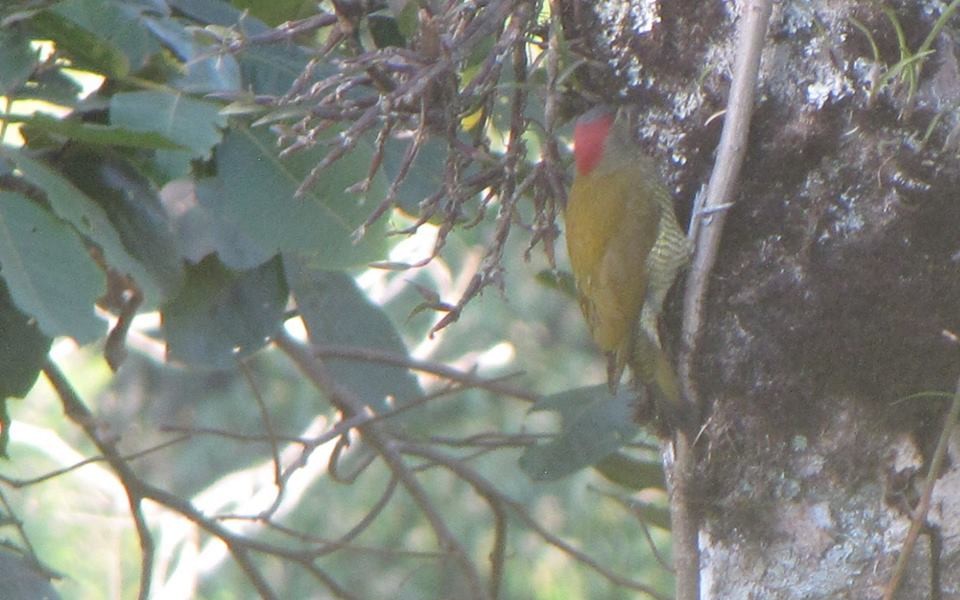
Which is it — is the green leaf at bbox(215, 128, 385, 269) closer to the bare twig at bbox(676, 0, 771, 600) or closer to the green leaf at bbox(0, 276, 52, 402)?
the green leaf at bbox(0, 276, 52, 402)

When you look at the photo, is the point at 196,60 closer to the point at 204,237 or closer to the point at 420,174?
the point at 204,237

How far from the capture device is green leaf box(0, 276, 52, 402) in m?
1.71

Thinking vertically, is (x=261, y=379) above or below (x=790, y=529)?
below

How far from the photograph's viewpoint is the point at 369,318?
244 centimetres

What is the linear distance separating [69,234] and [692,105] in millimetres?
797

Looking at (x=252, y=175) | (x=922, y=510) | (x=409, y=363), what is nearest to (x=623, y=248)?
(x=409, y=363)

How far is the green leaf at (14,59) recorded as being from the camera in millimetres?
1565

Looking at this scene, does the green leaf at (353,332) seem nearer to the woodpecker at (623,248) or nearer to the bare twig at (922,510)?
the woodpecker at (623,248)

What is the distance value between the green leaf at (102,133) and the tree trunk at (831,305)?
658mm

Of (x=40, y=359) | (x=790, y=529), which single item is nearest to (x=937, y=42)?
(x=790, y=529)

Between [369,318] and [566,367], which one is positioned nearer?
[369,318]

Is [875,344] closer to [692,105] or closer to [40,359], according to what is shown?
[692,105]

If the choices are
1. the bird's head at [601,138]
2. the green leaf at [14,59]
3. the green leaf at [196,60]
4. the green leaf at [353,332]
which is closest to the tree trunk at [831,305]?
the bird's head at [601,138]

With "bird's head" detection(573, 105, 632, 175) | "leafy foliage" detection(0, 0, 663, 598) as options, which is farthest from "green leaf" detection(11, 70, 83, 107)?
"bird's head" detection(573, 105, 632, 175)
